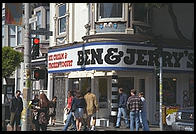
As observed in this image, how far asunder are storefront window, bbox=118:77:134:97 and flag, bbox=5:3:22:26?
5.71m

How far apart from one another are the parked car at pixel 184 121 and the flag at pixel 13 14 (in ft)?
22.8

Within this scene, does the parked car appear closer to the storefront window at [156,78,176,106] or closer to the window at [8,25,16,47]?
the storefront window at [156,78,176,106]

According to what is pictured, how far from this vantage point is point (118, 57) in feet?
57.1

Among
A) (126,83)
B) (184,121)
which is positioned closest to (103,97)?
(126,83)

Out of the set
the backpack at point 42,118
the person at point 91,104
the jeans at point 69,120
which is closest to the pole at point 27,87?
the backpack at point 42,118

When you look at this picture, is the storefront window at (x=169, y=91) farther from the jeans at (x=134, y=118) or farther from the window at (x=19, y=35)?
the window at (x=19, y=35)

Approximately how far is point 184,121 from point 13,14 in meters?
7.59

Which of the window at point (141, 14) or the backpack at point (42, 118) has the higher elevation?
the window at point (141, 14)

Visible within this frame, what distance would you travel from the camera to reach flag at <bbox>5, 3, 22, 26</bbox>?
1572 cm

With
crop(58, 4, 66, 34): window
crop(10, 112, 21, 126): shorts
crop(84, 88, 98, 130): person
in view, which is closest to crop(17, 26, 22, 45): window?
crop(58, 4, 66, 34): window

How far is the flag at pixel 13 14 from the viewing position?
15.7 meters

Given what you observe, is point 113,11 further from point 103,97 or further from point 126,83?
point 103,97

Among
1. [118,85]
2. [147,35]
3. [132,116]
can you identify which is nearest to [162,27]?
[147,35]

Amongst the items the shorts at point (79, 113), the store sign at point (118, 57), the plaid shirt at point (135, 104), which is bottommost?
the shorts at point (79, 113)
